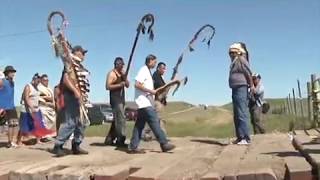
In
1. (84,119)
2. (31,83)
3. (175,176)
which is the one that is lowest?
(175,176)

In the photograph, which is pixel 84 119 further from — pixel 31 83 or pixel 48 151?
pixel 31 83

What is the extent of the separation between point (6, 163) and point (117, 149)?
233cm

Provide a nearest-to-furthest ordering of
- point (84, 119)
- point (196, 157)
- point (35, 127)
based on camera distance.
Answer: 1. point (196, 157)
2. point (84, 119)
3. point (35, 127)

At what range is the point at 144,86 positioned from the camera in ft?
30.6

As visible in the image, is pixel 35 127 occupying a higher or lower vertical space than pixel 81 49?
lower

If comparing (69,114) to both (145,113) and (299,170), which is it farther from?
(299,170)

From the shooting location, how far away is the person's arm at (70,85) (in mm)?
8797

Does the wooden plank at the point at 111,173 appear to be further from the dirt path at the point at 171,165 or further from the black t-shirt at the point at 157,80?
the black t-shirt at the point at 157,80

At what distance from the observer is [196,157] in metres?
7.91

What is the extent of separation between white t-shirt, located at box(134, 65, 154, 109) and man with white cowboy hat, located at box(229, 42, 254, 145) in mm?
1421

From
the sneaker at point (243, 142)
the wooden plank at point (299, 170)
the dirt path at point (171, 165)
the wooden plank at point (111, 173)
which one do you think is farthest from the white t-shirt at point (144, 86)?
the wooden plank at point (299, 170)

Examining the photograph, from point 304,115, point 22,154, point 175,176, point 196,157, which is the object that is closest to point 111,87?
point 22,154

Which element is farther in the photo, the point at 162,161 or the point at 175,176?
the point at 162,161

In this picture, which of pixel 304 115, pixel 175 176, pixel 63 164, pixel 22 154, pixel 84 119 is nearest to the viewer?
pixel 175 176
